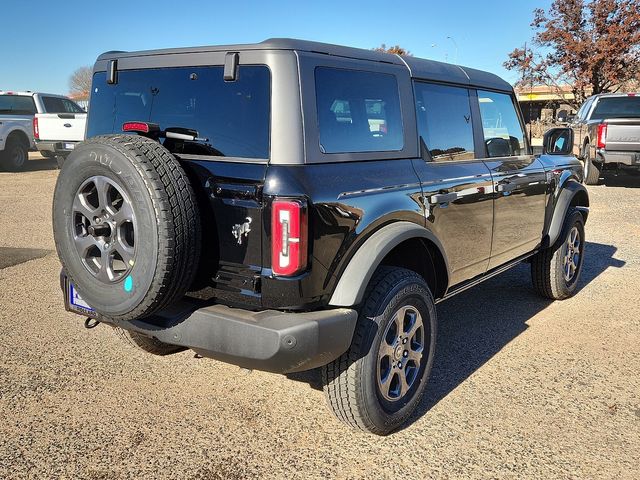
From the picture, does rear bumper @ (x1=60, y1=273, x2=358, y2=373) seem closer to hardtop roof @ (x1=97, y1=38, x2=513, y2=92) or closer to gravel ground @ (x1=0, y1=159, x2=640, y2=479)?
gravel ground @ (x1=0, y1=159, x2=640, y2=479)

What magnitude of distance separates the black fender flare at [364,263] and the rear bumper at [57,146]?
12024 mm

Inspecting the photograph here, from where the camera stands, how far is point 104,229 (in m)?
2.62

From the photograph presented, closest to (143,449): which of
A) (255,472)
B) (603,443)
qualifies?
(255,472)

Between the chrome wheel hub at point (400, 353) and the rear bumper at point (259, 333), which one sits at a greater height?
the rear bumper at point (259, 333)

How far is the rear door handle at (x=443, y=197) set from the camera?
3.27m

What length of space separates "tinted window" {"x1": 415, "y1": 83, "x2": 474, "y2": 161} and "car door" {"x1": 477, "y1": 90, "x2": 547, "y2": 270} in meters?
0.24

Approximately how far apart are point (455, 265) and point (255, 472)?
173 cm

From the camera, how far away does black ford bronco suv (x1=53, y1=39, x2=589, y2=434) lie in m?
2.47

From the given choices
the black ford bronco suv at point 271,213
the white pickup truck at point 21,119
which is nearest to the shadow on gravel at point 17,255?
the black ford bronco suv at point 271,213

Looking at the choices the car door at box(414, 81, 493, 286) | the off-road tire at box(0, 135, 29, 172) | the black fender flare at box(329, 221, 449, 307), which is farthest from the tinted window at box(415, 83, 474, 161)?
the off-road tire at box(0, 135, 29, 172)

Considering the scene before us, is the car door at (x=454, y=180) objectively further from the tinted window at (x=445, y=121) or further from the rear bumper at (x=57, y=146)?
the rear bumper at (x=57, y=146)

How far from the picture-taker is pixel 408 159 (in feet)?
10.6

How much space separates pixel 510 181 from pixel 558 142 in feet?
3.83

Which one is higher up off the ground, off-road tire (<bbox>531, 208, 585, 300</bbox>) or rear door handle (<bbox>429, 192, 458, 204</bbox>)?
rear door handle (<bbox>429, 192, 458, 204</bbox>)
